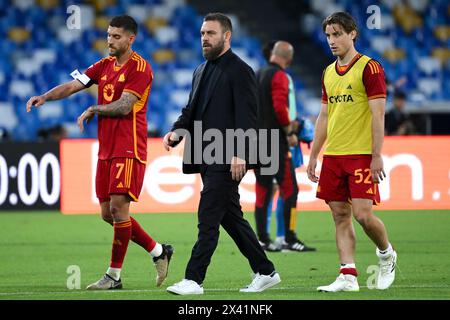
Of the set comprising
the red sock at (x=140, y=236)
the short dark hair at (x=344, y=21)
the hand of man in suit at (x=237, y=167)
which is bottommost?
the red sock at (x=140, y=236)

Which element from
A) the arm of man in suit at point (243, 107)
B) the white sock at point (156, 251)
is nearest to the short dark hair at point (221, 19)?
the arm of man in suit at point (243, 107)

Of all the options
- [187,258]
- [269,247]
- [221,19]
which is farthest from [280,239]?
[221,19]

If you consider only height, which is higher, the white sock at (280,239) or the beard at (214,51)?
the beard at (214,51)

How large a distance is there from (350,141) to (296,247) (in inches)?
159

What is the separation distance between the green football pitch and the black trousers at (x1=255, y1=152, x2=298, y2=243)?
0.41 meters

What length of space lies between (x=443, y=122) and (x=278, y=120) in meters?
8.46

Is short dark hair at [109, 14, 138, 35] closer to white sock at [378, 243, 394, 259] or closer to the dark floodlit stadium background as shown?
the dark floodlit stadium background

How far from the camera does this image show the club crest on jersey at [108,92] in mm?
8625

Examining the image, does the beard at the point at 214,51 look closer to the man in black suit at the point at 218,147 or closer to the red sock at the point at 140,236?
the man in black suit at the point at 218,147

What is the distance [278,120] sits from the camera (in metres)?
12.2

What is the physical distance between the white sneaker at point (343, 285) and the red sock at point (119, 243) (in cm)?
163

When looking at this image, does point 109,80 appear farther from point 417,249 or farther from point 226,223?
point 417,249

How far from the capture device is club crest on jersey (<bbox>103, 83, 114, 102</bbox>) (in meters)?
8.62

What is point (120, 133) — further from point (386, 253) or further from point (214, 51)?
point (386, 253)
